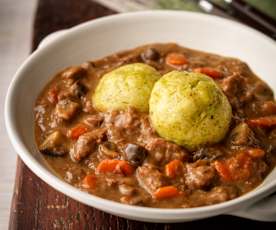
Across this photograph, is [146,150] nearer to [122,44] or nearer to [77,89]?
[77,89]

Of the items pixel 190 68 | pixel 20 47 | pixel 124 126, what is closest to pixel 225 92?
pixel 190 68

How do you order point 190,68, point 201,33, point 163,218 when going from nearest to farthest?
point 163,218 → point 190,68 → point 201,33

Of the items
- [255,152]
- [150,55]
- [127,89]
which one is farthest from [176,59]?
[255,152]

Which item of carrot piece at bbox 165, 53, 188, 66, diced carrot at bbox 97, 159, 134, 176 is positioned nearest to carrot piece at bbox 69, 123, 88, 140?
diced carrot at bbox 97, 159, 134, 176

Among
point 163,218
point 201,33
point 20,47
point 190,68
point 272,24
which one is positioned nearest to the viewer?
point 163,218

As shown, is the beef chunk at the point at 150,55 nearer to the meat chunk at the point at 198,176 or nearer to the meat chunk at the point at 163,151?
the meat chunk at the point at 163,151

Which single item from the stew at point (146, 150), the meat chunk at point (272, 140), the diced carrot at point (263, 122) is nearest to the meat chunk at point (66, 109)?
the stew at point (146, 150)

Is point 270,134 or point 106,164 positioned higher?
point 270,134

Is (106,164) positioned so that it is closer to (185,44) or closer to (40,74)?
(40,74)
